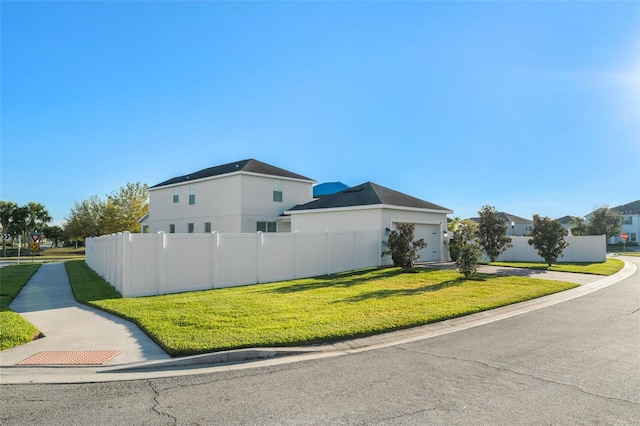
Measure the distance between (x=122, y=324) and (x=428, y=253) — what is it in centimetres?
1867

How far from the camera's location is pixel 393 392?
16.0 feet

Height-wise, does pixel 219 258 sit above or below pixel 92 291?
above

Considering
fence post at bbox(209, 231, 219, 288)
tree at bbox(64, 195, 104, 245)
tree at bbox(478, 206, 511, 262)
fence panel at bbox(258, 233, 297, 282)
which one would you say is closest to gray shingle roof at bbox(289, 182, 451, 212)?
tree at bbox(478, 206, 511, 262)

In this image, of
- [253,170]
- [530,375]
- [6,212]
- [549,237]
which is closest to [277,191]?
[253,170]

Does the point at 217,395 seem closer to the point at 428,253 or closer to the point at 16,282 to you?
the point at 16,282

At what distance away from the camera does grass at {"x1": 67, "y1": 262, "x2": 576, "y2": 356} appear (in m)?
7.20

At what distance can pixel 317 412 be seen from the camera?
4.29m

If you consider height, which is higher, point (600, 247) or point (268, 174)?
point (268, 174)

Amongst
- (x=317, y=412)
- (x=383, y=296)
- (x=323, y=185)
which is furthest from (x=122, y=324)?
(x=323, y=185)

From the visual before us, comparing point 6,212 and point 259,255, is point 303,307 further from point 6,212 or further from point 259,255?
point 6,212

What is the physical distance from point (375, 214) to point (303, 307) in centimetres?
1181

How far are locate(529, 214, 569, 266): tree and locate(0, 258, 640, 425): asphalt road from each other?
17.1 meters

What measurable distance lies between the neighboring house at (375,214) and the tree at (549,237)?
16.7 ft

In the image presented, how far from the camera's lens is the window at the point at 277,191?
91.0 ft
